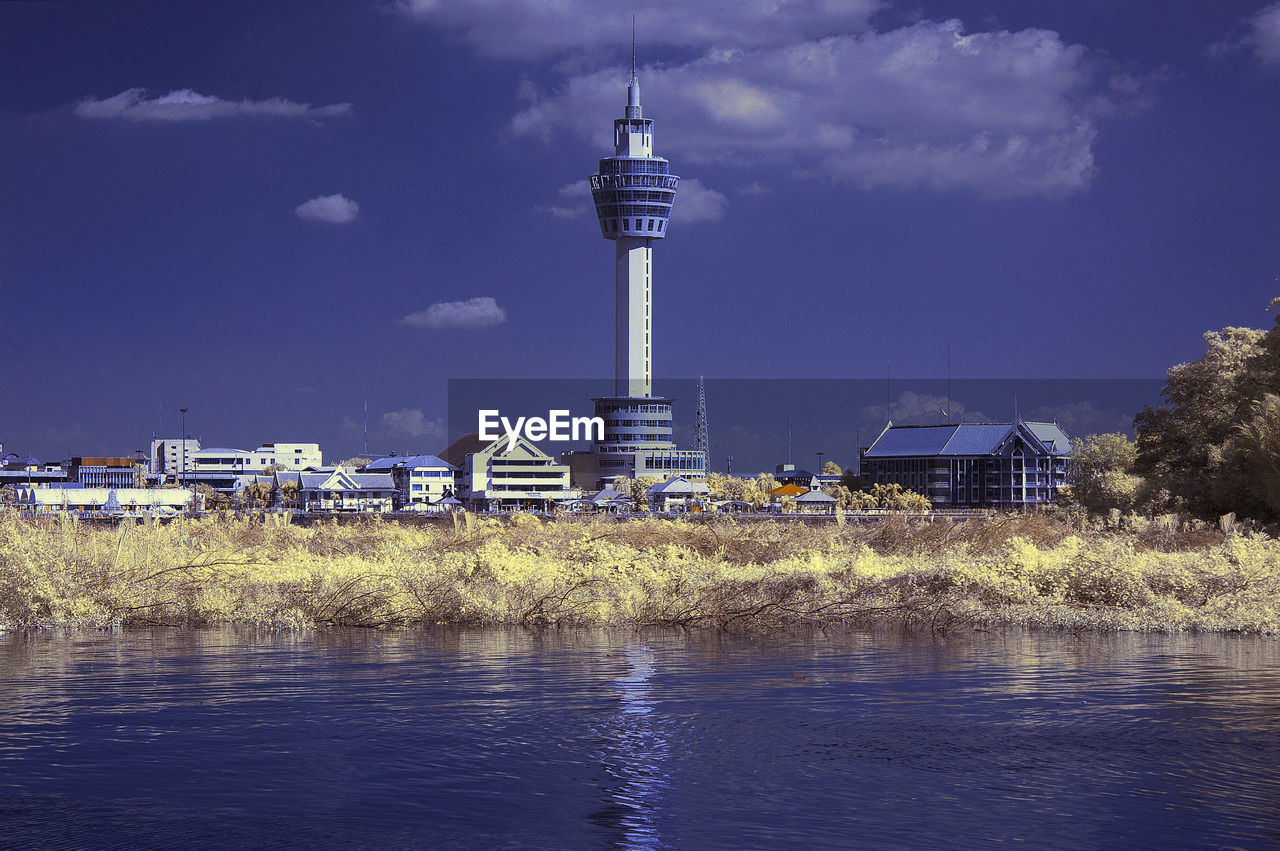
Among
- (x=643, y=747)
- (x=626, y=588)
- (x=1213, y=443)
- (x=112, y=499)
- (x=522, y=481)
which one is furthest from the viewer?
(x=522, y=481)

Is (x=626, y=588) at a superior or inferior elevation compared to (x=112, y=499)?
inferior

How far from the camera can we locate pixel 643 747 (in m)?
14.2

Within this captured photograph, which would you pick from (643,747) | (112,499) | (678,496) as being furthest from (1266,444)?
(112,499)

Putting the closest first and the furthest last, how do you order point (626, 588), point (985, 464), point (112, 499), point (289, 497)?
point (626, 588) < point (112, 499) < point (985, 464) < point (289, 497)

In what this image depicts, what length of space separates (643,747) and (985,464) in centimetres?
15469

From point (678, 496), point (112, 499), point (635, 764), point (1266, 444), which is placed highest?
point (678, 496)

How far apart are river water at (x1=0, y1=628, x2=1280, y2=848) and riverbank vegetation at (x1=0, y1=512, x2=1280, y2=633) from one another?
13.3 feet

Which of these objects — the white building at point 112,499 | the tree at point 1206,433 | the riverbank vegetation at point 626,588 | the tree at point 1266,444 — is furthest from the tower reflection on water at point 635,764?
the white building at point 112,499

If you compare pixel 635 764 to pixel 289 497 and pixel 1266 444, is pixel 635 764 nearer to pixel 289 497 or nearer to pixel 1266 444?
pixel 1266 444

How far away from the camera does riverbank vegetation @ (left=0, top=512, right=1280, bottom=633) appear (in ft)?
84.7

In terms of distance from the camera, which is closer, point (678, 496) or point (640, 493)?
point (678, 496)

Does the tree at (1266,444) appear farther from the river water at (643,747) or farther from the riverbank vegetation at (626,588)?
the river water at (643,747)

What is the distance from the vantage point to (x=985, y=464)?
163 meters

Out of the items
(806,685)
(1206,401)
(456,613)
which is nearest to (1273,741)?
(806,685)
